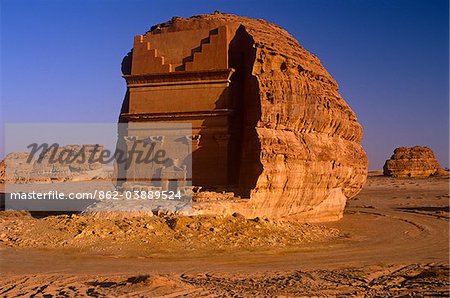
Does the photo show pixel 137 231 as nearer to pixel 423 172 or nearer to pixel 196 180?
pixel 196 180

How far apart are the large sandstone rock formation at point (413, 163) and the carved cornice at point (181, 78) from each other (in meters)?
55.5

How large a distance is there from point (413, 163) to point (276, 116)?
55816mm

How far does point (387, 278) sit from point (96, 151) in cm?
3687

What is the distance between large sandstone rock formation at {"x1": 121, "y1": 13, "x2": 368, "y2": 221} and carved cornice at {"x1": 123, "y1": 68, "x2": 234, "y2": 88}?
0.50 ft

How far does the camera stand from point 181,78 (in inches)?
606

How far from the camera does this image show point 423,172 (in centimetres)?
6309

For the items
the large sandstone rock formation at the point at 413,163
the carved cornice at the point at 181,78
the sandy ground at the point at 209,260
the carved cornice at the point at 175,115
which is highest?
the carved cornice at the point at 181,78

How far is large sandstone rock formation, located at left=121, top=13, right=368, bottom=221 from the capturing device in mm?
13914

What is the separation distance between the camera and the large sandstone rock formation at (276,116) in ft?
45.6

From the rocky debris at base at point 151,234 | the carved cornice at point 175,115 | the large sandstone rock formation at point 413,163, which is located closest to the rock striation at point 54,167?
the carved cornice at point 175,115

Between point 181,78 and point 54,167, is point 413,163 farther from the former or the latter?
point 181,78

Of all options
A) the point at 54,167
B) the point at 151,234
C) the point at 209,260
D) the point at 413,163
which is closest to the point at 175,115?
the point at 151,234

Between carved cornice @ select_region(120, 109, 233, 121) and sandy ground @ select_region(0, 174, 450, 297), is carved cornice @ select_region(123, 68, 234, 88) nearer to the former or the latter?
carved cornice @ select_region(120, 109, 233, 121)

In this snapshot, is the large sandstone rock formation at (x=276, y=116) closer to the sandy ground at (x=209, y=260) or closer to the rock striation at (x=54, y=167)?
the sandy ground at (x=209, y=260)
